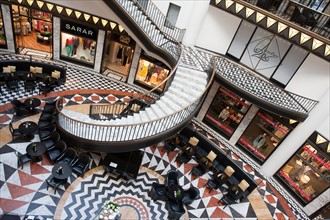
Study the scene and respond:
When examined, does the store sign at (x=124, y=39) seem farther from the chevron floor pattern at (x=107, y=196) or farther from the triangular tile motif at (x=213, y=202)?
the triangular tile motif at (x=213, y=202)

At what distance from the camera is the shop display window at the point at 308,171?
975cm

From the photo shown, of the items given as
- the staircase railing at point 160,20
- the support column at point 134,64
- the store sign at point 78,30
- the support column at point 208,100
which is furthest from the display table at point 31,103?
the support column at point 208,100

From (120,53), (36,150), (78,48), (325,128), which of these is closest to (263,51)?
(325,128)

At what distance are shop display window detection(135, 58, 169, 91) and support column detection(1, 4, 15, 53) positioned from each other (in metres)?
6.60

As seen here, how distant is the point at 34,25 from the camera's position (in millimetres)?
15734

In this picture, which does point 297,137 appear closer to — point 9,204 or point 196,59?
point 196,59

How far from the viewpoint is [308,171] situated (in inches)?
423

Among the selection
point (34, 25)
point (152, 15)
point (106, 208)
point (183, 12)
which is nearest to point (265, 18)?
point (183, 12)

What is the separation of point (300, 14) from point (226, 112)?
→ 529 centimetres

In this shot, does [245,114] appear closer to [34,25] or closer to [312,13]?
[312,13]

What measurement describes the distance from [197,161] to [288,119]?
4.20 meters

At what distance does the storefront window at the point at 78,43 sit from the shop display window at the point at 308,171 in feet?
36.5

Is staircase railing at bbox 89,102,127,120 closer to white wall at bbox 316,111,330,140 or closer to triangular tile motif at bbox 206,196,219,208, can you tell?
triangular tile motif at bbox 206,196,219,208

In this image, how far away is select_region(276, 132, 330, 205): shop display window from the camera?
32.0 feet
